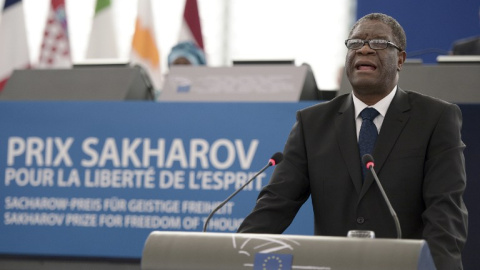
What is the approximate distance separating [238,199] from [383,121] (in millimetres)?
1937

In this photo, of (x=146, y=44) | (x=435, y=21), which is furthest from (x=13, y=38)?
(x=435, y=21)

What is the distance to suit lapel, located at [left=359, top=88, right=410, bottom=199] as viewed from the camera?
108 inches

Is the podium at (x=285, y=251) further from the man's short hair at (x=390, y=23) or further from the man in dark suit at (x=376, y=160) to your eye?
the man's short hair at (x=390, y=23)

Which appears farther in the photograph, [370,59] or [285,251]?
[370,59]

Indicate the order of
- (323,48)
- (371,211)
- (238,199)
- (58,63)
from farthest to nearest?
(323,48) → (58,63) → (238,199) → (371,211)

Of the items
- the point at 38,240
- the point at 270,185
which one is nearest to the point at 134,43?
the point at 38,240

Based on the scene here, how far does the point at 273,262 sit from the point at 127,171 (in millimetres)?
2769

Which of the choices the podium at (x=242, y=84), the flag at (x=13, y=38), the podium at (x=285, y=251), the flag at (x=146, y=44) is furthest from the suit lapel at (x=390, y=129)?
the flag at (x=146, y=44)

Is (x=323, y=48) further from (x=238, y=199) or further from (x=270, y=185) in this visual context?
(x=270, y=185)

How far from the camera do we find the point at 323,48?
8531 mm

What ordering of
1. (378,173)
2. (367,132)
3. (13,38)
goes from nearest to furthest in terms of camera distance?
(378,173) → (367,132) → (13,38)

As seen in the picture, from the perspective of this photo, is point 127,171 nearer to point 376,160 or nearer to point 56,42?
point 376,160

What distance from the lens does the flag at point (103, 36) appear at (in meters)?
8.02

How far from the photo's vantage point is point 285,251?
2.14 metres
